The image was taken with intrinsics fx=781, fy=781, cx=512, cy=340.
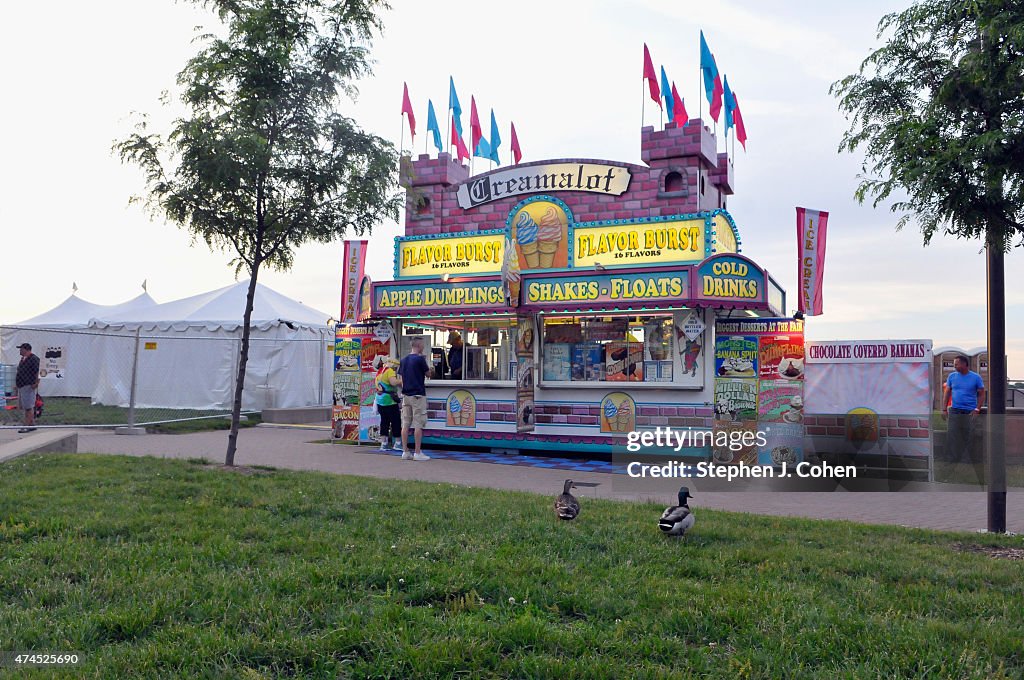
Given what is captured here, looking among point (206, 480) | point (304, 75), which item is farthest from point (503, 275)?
point (206, 480)

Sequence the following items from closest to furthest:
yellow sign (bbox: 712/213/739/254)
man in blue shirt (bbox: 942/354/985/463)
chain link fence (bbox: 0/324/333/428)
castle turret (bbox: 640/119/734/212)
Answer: man in blue shirt (bbox: 942/354/985/463), yellow sign (bbox: 712/213/739/254), castle turret (bbox: 640/119/734/212), chain link fence (bbox: 0/324/333/428)

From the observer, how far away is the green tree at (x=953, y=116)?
555cm

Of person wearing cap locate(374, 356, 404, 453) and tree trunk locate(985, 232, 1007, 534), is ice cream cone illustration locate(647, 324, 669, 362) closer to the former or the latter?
person wearing cap locate(374, 356, 404, 453)

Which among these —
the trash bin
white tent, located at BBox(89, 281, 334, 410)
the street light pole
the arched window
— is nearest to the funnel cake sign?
the arched window

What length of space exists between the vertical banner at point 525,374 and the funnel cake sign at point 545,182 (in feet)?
10.6

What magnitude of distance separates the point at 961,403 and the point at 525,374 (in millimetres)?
7143

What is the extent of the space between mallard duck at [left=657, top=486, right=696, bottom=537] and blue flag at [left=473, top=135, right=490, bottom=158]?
1597 centimetres

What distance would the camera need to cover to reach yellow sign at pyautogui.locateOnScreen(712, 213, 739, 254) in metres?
14.8

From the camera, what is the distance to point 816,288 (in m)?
13.1

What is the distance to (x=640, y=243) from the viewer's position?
50.5 feet

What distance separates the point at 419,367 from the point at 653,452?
171 inches

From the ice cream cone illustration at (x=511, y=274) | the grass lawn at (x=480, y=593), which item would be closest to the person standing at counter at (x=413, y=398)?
the ice cream cone illustration at (x=511, y=274)

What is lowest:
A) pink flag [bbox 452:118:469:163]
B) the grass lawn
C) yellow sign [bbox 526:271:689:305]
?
the grass lawn

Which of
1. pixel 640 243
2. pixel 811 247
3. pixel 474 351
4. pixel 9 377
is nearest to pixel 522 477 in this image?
pixel 474 351
